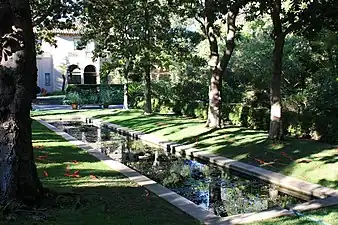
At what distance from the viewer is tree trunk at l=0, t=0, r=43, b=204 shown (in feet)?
20.3

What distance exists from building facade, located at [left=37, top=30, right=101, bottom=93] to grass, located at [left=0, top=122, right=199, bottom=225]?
3709 cm

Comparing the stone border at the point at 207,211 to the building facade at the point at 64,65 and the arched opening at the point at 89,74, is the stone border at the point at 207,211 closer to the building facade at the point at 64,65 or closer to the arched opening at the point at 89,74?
the building facade at the point at 64,65

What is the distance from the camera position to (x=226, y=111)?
60.6 ft

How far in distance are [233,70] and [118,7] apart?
7.90 meters

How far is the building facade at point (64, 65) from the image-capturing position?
4672 cm

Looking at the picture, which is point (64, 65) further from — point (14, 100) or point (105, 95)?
point (14, 100)

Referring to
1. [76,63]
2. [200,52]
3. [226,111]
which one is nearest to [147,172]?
[226,111]

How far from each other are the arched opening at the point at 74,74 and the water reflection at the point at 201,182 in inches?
1323

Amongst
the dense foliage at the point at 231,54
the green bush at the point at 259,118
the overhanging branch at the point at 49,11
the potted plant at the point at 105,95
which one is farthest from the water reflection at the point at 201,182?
the potted plant at the point at 105,95

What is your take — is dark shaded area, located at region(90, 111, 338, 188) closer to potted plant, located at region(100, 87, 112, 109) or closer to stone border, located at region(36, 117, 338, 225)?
stone border, located at region(36, 117, 338, 225)

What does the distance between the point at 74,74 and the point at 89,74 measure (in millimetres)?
1628

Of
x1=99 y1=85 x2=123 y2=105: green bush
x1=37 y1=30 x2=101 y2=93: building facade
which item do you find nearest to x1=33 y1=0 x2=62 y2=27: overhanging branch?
x1=99 y1=85 x2=123 y2=105: green bush

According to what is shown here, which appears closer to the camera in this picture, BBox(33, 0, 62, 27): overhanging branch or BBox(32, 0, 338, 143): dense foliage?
BBox(32, 0, 338, 143): dense foliage

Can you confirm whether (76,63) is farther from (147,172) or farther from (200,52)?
(147,172)
